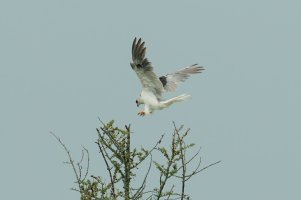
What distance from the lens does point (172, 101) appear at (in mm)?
12086

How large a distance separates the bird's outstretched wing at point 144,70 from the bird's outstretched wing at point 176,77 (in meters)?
1.27

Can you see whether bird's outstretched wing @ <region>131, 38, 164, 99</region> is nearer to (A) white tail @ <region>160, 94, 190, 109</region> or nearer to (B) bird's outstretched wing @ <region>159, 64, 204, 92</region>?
(A) white tail @ <region>160, 94, 190, 109</region>

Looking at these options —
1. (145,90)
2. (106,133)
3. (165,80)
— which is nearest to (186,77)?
(165,80)

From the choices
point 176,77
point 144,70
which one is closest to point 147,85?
point 144,70

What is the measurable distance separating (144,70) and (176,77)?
257cm

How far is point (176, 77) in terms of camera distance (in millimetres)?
14508

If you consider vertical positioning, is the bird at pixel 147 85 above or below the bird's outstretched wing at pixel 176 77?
below

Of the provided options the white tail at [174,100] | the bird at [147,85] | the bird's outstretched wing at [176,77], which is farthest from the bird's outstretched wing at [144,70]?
the bird's outstretched wing at [176,77]

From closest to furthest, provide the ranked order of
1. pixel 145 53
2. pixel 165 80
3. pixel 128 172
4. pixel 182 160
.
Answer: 1. pixel 182 160
2. pixel 128 172
3. pixel 145 53
4. pixel 165 80

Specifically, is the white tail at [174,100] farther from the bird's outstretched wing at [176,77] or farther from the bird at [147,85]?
the bird's outstretched wing at [176,77]

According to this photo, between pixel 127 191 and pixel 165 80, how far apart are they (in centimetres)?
785

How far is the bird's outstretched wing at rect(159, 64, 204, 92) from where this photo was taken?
13875 mm

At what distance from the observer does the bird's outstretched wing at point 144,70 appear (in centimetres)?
1170

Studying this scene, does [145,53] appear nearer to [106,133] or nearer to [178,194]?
[106,133]
